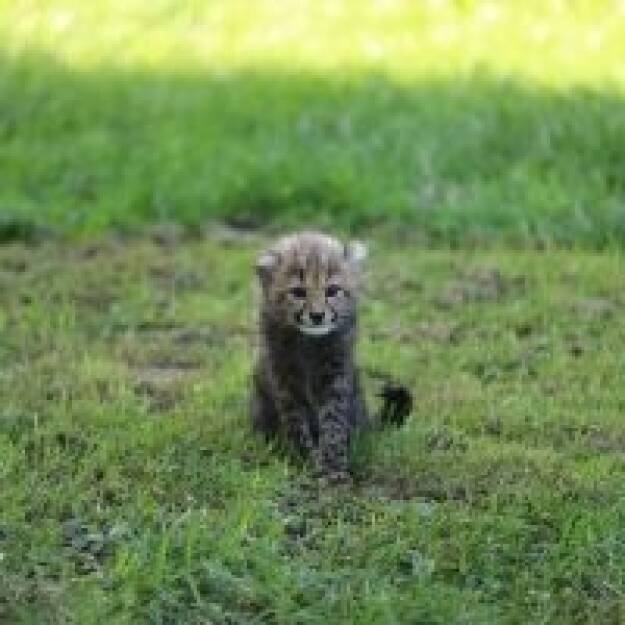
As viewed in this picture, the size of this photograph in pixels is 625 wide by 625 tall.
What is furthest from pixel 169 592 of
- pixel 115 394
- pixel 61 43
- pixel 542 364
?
pixel 61 43

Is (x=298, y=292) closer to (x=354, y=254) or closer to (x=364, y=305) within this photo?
(x=354, y=254)

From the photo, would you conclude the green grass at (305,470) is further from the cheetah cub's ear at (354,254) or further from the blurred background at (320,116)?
the blurred background at (320,116)

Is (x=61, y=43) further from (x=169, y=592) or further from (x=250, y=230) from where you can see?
(x=169, y=592)

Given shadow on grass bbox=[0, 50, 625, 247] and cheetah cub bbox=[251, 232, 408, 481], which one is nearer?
cheetah cub bbox=[251, 232, 408, 481]

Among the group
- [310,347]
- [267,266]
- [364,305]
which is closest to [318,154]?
[364,305]

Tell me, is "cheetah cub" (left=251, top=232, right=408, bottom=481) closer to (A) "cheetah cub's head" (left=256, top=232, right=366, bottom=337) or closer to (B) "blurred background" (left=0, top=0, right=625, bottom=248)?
(A) "cheetah cub's head" (left=256, top=232, right=366, bottom=337)

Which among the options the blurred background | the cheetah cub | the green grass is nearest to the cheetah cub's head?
the cheetah cub

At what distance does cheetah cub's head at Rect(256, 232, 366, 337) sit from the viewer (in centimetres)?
755

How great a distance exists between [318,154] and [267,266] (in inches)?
201

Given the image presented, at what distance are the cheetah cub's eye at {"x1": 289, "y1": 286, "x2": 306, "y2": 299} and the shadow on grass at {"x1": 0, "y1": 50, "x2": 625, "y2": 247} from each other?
4.18 meters

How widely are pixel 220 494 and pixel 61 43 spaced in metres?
8.34

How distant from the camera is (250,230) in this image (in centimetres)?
1208

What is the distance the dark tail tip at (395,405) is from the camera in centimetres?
799

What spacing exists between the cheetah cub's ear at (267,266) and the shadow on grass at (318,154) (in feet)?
13.2
